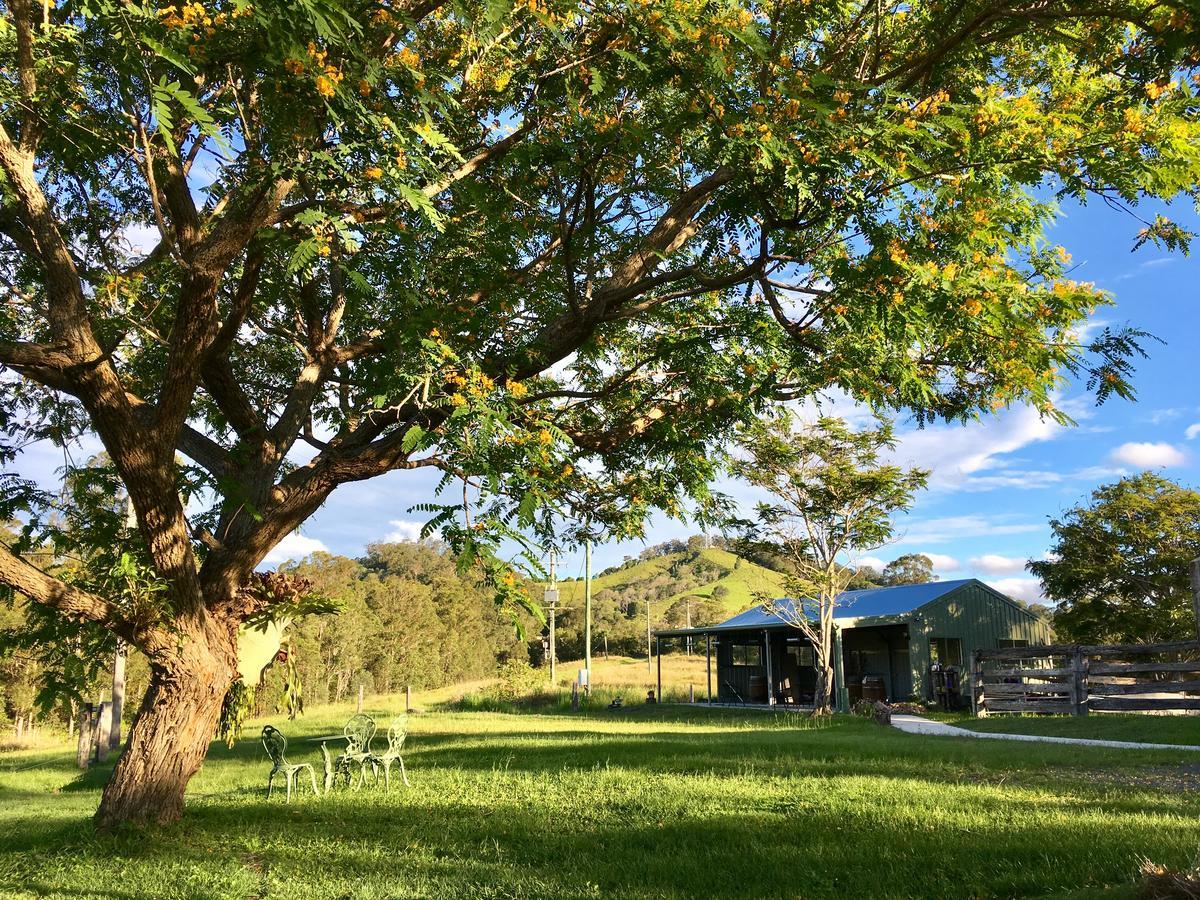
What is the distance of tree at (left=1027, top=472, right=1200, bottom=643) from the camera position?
2183cm

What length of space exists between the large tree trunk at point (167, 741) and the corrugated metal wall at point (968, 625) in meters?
19.3

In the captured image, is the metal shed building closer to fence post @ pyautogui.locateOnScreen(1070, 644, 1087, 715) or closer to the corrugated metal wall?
the corrugated metal wall

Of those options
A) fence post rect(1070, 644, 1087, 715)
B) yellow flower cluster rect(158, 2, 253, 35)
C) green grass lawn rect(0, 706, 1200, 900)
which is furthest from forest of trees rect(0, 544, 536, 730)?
yellow flower cluster rect(158, 2, 253, 35)

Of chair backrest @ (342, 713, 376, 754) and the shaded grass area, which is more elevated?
chair backrest @ (342, 713, 376, 754)

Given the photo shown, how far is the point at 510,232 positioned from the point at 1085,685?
15.2 meters

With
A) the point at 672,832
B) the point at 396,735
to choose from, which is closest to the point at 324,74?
the point at 672,832

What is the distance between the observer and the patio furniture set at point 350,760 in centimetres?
915

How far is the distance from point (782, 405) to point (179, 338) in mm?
5883

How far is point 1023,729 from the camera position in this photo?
14.8 meters

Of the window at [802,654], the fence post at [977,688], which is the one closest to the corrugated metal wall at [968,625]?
the fence post at [977,688]

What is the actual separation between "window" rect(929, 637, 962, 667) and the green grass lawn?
13.6 m

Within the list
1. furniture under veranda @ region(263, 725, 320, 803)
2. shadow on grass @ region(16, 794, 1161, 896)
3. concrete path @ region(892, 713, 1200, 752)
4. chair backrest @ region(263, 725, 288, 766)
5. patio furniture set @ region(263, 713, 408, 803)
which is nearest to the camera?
shadow on grass @ region(16, 794, 1161, 896)

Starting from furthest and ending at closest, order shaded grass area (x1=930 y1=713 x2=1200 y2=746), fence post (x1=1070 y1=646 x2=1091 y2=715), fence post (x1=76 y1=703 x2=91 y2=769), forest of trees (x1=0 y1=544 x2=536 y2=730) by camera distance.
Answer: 1. forest of trees (x1=0 y1=544 x2=536 y2=730)
2. fence post (x1=76 y1=703 x2=91 y2=769)
3. fence post (x1=1070 y1=646 x2=1091 y2=715)
4. shaded grass area (x1=930 y1=713 x2=1200 y2=746)

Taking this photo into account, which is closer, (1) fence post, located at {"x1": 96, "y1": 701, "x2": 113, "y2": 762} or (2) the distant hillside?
(1) fence post, located at {"x1": 96, "y1": 701, "x2": 113, "y2": 762}
